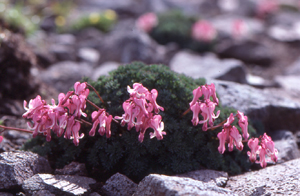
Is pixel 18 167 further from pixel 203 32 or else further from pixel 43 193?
pixel 203 32

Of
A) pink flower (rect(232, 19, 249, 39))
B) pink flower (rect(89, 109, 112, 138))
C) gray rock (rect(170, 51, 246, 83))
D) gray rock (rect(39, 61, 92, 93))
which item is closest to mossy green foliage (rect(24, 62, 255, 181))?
pink flower (rect(89, 109, 112, 138))

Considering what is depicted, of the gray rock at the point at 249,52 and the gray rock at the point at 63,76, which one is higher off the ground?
the gray rock at the point at 249,52

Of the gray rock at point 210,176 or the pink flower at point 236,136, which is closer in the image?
the pink flower at point 236,136

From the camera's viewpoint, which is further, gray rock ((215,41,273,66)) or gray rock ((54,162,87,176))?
gray rock ((215,41,273,66))

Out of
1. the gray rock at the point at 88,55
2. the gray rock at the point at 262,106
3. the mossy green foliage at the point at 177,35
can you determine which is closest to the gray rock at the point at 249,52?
the mossy green foliage at the point at 177,35

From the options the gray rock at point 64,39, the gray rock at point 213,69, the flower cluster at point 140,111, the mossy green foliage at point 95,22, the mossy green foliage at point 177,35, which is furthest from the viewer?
the mossy green foliage at point 95,22

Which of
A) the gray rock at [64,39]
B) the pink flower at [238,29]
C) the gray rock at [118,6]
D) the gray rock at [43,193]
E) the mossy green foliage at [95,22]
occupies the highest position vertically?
the gray rock at [118,6]

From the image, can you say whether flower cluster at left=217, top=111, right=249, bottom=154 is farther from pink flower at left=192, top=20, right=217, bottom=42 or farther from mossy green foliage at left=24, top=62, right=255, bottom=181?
pink flower at left=192, top=20, right=217, bottom=42

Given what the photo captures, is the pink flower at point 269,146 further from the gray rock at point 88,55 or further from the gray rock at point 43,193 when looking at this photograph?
the gray rock at point 88,55
